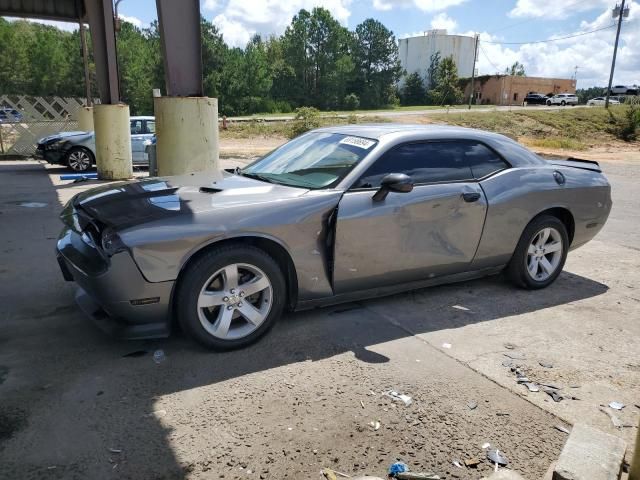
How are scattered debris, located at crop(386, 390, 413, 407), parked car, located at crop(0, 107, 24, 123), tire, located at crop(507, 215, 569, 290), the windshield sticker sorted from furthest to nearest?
1. parked car, located at crop(0, 107, 24, 123)
2. tire, located at crop(507, 215, 569, 290)
3. the windshield sticker
4. scattered debris, located at crop(386, 390, 413, 407)

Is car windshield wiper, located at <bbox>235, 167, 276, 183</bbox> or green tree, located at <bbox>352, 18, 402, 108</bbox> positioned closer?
car windshield wiper, located at <bbox>235, 167, 276, 183</bbox>

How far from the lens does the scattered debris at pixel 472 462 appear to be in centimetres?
264

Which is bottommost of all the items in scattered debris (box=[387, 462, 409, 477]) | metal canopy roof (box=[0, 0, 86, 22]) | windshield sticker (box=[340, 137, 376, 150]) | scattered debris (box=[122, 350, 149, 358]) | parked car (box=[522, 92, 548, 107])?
scattered debris (box=[387, 462, 409, 477])

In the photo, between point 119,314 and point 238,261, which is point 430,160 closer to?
point 238,261

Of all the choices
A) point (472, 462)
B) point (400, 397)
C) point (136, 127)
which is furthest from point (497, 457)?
point (136, 127)

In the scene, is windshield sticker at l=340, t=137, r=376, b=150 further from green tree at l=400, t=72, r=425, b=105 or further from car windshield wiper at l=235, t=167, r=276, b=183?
green tree at l=400, t=72, r=425, b=105

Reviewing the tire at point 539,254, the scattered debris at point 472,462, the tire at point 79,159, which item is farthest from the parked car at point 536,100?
the scattered debris at point 472,462

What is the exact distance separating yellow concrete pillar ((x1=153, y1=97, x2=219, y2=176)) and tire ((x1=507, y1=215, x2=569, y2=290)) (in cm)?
426

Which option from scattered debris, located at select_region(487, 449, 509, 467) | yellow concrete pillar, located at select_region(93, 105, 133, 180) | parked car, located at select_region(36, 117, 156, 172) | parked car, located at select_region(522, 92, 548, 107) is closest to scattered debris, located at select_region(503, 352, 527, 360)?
scattered debris, located at select_region(487, 449, 509, 467)

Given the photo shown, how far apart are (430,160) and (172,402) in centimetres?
281

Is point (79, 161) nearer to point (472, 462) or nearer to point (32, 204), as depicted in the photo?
point (32, 204)

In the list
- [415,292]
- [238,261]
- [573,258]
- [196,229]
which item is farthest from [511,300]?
[196,229]

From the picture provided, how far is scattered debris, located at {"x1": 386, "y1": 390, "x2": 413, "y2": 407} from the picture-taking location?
10.4 feet

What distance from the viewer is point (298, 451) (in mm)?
2709
